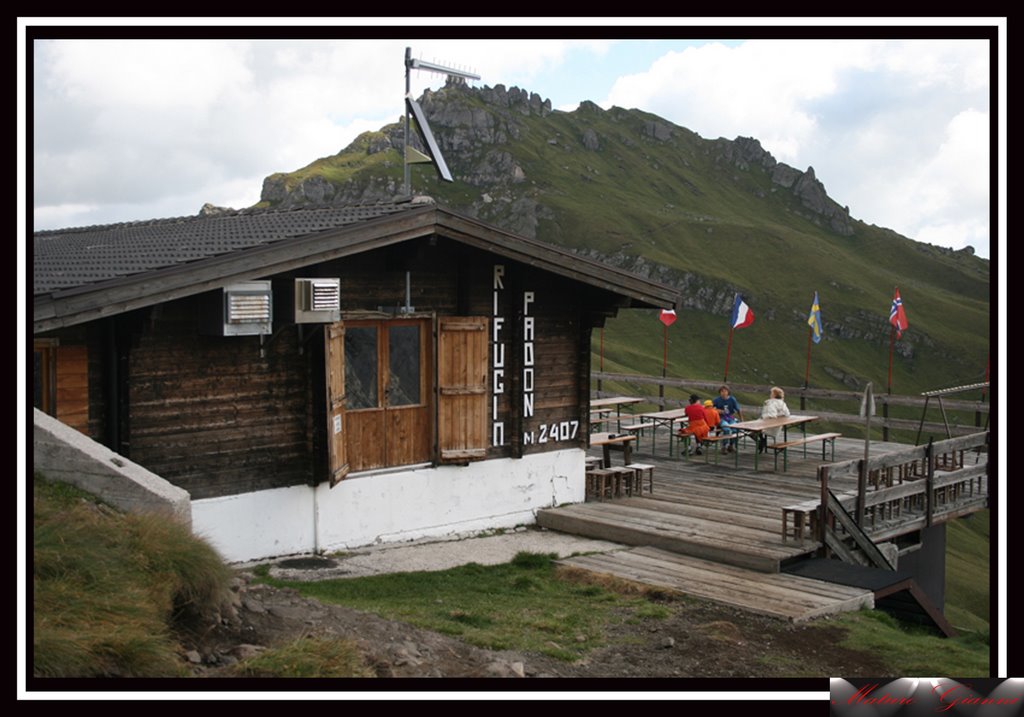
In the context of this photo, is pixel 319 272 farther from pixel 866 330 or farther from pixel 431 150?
pixel 866 330

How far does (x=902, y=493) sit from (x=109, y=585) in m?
10.7

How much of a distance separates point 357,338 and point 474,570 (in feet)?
9.57

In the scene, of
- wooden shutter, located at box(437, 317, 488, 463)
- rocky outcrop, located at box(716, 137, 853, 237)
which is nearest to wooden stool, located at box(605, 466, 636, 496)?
wooden shutter, located at box(437, 317, 488, 463)

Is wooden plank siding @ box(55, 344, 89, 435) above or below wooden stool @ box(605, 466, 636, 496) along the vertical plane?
above

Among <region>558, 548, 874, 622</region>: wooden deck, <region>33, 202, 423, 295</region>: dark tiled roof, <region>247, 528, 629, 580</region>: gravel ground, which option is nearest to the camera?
<region>33, 202, 423, 295</region>: dark tiled roof

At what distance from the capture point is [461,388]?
42.6ft

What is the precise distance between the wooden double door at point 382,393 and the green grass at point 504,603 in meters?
1.76

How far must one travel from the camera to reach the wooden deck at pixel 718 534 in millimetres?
10742

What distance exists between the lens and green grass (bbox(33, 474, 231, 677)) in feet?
19.8

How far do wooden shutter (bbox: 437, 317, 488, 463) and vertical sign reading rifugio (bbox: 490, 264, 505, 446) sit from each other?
1.23 feet

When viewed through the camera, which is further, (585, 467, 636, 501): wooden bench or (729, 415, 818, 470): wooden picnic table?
(729, 415, 818, 470): wooden picnic table

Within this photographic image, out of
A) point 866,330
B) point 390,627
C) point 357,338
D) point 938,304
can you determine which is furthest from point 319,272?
point 938,304

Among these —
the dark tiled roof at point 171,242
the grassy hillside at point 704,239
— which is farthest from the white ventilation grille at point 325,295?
the grassy hillside at point 704,239

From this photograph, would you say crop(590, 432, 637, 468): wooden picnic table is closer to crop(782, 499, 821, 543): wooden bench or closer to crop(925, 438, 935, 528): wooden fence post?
crop(782, 499, 821, 543): wooden bench
